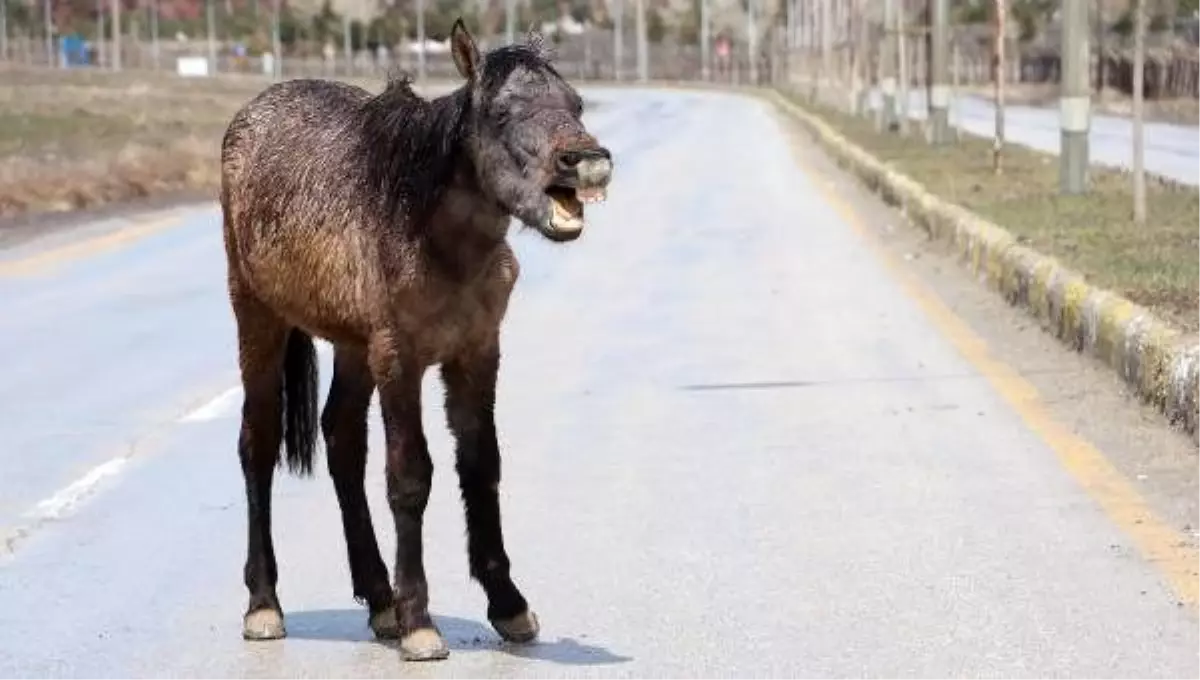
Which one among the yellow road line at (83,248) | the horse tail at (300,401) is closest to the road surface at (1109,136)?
the yellow road line at (83,248)

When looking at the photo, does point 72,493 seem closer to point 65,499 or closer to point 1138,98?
point 65,499

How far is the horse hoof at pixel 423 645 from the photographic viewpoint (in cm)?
768

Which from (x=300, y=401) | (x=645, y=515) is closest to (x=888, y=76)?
(x=645, y=515)

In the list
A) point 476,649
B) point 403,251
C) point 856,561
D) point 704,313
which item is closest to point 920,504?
point 856,561

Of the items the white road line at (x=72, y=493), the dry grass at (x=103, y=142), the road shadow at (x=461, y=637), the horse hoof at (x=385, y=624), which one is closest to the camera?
the road shadow at (x=461, y=637)

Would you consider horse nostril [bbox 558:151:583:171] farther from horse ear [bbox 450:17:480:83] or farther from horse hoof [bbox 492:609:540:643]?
horse hoof [bbox 492:609:540:643]

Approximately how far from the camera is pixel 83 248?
2688 cm

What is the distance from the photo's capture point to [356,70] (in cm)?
15688

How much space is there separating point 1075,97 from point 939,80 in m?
16.7

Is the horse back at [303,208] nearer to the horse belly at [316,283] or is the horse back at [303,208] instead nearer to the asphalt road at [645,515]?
the horse belly at [316,283]

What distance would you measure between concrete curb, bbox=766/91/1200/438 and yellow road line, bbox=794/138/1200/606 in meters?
0.47

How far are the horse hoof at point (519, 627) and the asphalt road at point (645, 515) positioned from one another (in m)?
0.05

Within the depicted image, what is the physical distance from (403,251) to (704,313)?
11368mm

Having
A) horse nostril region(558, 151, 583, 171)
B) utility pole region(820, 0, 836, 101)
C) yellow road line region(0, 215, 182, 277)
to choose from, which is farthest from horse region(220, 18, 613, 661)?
utility pole region(820, 0, 836, 101)
